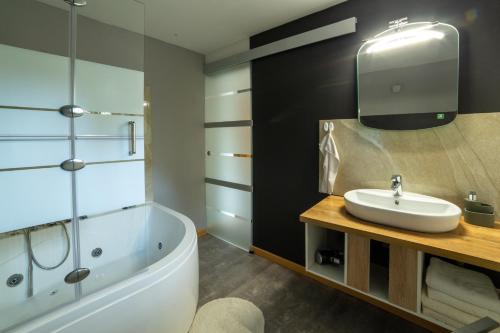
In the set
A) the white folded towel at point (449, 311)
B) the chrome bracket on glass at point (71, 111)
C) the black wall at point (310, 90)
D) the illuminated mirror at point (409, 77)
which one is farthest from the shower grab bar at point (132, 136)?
the white folded towel at point (449, 311)

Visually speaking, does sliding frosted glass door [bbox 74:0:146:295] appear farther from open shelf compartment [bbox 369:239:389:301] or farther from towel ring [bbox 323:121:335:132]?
open shelf compartment [bbox 369:239:389:301]

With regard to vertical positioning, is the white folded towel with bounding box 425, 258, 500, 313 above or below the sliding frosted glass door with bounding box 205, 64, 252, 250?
below

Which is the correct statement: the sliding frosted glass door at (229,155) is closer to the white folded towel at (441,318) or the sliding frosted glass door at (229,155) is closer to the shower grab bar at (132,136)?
the shower grab bar at (132,136)

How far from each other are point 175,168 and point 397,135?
7.78 feet

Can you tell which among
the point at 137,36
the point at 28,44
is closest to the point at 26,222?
the point at 28,44

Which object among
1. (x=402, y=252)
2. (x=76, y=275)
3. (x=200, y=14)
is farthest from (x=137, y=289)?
(x=200, y=14)

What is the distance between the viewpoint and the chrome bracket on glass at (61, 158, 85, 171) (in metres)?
1.80

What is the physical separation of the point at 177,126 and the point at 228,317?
214 centimetres

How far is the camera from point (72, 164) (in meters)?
1.82

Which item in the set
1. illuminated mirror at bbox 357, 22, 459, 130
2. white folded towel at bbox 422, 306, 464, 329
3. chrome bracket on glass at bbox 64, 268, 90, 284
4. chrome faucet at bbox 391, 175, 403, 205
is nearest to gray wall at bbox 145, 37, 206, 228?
chrome bracket on glass at bbox 64, 268, 90, 284

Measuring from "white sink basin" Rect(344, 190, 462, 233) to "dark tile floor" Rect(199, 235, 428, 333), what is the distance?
34.6 inches

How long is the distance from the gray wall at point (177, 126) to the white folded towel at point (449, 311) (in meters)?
2.55

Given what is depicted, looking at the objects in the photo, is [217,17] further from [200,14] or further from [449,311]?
[449,311]

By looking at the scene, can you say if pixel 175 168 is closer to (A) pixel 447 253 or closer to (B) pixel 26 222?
(B) pixel 26 222
